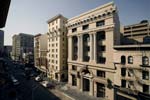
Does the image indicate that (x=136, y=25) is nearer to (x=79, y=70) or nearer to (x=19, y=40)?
(x=79, y=70)

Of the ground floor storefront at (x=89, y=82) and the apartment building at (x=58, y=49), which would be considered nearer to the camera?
the ground floor storefront at (x=89, y=82)

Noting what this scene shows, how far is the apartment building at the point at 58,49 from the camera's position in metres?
59.0

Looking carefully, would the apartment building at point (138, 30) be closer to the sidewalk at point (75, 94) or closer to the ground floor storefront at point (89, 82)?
the ground floor storefront at point (89, 82)

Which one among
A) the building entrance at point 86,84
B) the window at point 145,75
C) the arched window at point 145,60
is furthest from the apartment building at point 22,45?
the window at point 145,75

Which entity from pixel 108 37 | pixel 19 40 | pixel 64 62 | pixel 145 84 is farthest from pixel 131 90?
pixel 19 40

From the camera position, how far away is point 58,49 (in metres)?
58.8

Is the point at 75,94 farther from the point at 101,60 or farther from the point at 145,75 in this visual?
the point at 145,75

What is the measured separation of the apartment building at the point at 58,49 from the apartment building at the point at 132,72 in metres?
28.1

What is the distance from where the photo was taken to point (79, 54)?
4731 centimetres

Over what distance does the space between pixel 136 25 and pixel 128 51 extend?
5754cm

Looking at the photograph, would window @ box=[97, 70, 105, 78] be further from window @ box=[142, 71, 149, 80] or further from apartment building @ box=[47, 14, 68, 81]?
apartment building @ box=[47, 14, 68, 81]

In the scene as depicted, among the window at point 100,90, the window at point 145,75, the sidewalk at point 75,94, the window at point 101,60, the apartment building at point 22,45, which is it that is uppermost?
the apartment building at point 22,45

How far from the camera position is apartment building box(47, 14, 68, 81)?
2322 inches

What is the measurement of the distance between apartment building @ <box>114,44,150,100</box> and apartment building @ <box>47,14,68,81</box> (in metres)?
28.1
